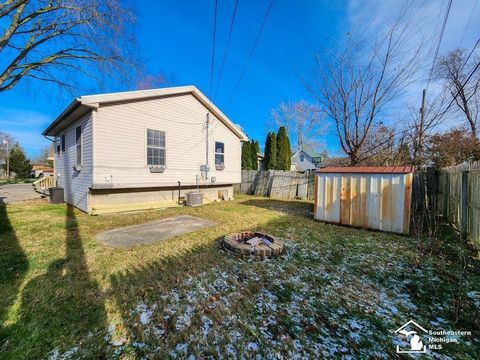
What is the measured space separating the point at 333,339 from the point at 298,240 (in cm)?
301

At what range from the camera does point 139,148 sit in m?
8.38

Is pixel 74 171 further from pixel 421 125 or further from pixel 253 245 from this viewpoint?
pixel 421 125

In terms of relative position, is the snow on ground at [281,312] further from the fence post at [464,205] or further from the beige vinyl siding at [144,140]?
the beige vinyl siding at [144,140]

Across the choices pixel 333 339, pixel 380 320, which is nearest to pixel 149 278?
pixel 333 339

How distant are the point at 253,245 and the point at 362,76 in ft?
28.2

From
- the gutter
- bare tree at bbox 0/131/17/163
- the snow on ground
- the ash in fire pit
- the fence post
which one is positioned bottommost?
the snow on ground

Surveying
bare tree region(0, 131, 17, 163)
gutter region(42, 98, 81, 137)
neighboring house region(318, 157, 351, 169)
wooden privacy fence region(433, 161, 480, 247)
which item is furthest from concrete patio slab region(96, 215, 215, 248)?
bare tree region(0, 131, 17, 163)

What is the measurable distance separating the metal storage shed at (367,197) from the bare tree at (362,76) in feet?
11.4

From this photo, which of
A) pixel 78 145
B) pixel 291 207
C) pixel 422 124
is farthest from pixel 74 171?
pixel 422 124

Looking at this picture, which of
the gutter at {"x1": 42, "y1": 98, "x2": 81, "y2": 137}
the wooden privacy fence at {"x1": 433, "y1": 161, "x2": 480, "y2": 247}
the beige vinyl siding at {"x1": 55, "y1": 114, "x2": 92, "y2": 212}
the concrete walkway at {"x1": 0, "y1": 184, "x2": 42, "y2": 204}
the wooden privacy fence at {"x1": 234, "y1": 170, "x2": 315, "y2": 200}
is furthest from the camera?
the wooden privacy fence at {"x1": 234, "y1": 170, "x2": 315, "y2": 200}

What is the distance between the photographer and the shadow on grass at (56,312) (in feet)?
6.40

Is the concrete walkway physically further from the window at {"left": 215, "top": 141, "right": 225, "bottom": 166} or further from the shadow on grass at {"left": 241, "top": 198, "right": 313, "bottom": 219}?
the shadow on grass at {"left": 241, "top": 198, "right": 313, "bottom": 219}

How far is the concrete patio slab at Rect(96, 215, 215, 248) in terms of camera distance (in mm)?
4805

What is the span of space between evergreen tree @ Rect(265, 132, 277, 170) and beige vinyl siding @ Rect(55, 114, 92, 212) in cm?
1360
